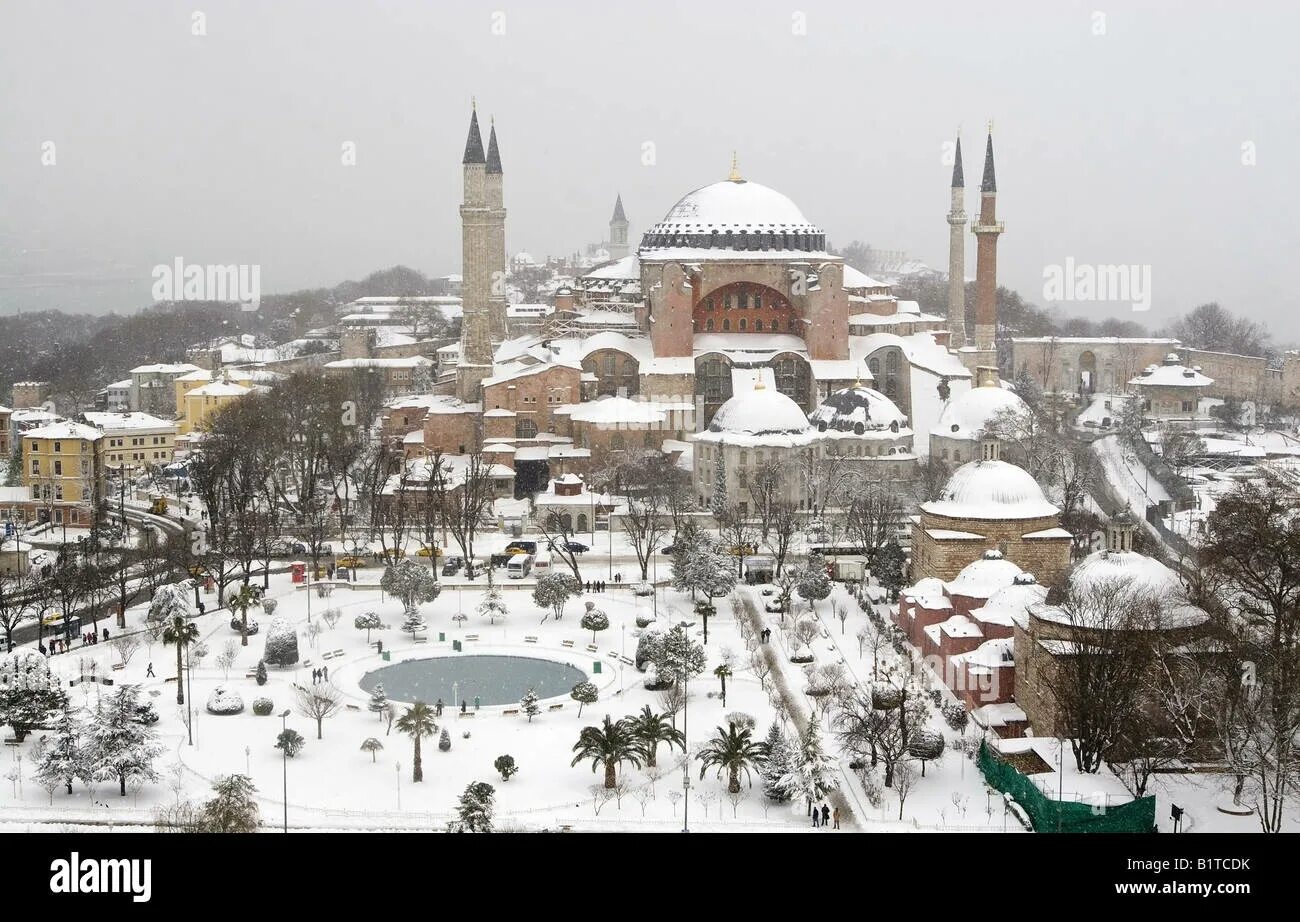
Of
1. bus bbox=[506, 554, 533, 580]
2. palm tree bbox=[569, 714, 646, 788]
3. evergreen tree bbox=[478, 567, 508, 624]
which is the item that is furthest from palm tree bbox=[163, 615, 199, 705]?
bus bbox=[506, 554, 533, 580]

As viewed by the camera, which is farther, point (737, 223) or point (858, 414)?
point (737, 223)

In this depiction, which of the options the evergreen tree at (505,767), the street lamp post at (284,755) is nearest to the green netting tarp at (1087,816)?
the evergreen tree at (505,767)

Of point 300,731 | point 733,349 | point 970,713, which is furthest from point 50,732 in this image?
point 733,349

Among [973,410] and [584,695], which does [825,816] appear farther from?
[973,410]

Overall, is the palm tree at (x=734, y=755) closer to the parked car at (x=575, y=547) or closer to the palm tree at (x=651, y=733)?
the palm tree at (x=651, y=733)

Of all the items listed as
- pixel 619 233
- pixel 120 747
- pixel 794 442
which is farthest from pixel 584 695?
pixel 619 233
